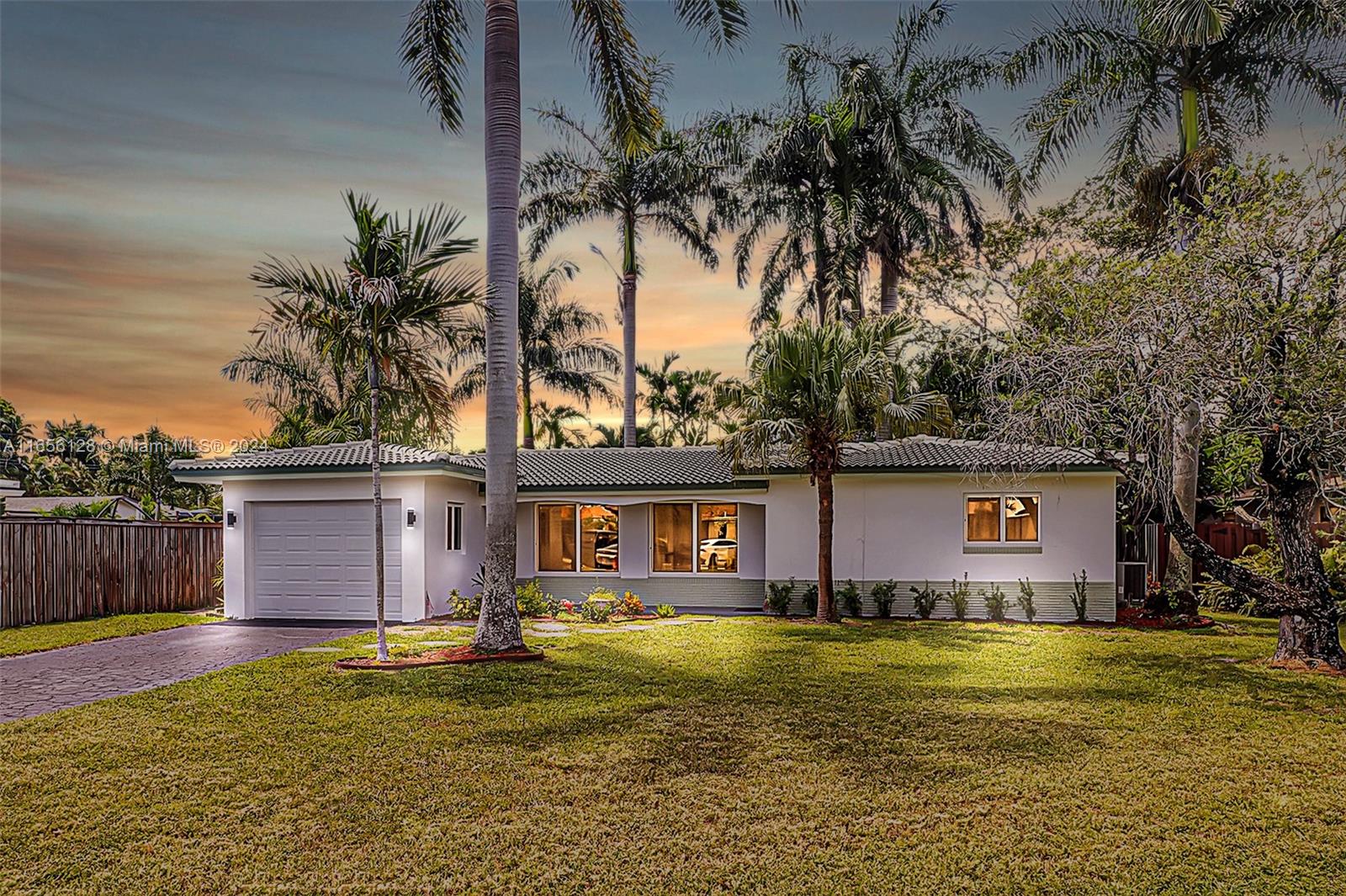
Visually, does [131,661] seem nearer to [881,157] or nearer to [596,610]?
[596,610]

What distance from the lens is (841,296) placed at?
25.0 m

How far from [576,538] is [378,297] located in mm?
8886

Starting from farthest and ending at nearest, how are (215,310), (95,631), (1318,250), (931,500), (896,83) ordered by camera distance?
(896,83) → (215,310) → (931,500) → (95,631) → (1318,250)

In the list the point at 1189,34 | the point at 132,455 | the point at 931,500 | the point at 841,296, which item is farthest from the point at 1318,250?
the point at 132,455

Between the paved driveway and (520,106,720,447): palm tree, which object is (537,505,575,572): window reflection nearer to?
the paved driveway

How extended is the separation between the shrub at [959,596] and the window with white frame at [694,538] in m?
4.25

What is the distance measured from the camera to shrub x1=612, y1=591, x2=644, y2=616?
16.9 meters

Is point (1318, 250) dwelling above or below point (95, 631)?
above

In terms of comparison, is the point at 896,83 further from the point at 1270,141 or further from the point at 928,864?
the point at 928,864

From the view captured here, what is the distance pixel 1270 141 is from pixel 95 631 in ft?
77.4

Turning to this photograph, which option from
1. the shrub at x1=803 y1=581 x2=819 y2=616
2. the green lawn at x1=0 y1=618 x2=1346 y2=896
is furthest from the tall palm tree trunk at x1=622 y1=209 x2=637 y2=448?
the green lawn at x1=0 y1=618 x2=1346 y2=896

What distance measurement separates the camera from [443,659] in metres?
11.4

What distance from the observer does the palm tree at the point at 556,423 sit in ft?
114

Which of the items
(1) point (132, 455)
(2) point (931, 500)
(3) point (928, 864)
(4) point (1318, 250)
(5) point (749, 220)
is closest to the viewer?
(3) point (928, 864)
